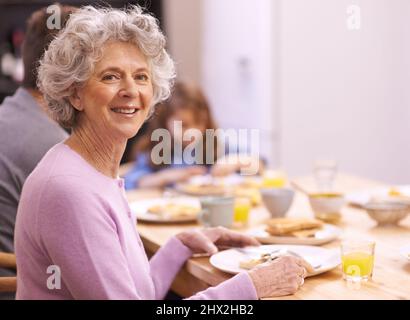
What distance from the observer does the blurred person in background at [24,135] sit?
1.67 metres

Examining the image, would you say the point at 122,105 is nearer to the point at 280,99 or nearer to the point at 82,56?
the point at 82,56

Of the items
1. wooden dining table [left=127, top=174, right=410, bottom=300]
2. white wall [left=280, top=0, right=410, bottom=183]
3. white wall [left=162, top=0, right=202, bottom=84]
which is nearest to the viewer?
wooden dining table [left=127, top=174, right=410, bottom=300]

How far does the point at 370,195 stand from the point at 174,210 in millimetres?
600

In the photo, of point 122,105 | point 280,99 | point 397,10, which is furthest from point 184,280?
point 397,10

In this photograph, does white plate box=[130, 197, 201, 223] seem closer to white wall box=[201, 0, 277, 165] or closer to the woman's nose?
the woman's nose

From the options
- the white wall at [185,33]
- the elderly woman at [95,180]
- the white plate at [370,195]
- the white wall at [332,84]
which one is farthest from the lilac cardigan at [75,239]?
the white wall at [185,33]

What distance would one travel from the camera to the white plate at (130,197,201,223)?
186 centimetres

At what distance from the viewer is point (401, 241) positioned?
1602 mm

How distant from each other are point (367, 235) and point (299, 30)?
184 cm

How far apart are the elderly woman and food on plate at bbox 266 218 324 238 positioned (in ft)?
0.93

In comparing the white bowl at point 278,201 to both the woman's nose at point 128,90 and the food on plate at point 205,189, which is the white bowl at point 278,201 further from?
the woman's nose at point 128,90

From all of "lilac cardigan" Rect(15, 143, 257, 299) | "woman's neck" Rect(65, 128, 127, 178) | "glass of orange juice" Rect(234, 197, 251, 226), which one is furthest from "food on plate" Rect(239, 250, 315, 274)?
"glass of orange juice" Rect(234, 197, 251, 226)

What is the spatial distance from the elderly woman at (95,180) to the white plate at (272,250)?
0.10m
